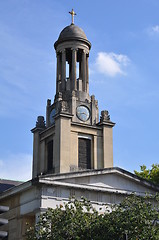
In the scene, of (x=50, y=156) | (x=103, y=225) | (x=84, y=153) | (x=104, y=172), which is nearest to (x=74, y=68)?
(x=84, y=153)

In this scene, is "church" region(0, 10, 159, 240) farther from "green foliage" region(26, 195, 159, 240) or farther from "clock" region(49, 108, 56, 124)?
"green foliage" region(26, 195, 159, 240)

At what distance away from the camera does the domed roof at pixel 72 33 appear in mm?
50241

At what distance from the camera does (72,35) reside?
50188 mm

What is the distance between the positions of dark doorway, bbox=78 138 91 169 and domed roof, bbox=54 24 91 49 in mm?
12040

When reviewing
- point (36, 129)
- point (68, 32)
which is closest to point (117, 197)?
point (36, 129)

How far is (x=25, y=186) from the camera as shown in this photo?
33.9 m

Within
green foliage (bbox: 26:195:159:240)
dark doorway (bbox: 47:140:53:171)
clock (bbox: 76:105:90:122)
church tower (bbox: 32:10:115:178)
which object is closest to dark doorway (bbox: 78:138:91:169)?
church tower (bbox: 32:10:115:178)

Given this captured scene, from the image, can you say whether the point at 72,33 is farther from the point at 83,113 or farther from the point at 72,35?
the point at 83,113

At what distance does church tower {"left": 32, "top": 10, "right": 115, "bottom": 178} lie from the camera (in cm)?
4297

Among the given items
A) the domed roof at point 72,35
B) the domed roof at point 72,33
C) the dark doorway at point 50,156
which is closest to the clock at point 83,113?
the dark doorway at point 50,156

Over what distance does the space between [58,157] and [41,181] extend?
378 inches

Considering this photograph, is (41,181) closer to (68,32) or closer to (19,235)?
(19,235)

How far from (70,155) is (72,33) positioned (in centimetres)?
1500

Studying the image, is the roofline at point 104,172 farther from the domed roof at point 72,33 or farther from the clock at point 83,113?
the domed roof at point 72,33
